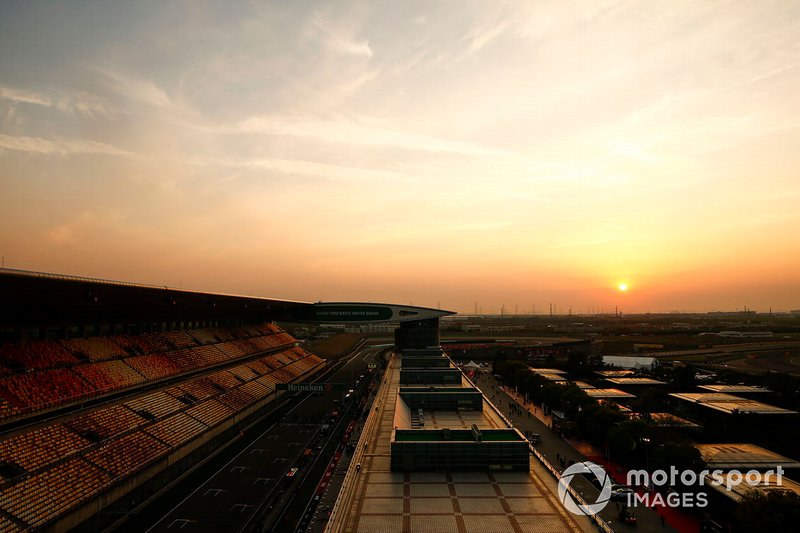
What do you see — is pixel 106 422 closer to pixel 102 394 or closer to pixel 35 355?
pixel 102 394

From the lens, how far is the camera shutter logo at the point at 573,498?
24.5 metres

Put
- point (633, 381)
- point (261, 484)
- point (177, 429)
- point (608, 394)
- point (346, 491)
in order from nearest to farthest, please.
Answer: point (346, 491), point (261, 484), point (177, 429), point (608, 394), point (633, 381)

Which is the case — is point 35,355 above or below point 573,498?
above

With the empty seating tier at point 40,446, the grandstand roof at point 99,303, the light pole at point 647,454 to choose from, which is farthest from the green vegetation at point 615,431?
the grandstand roof at point 99,303

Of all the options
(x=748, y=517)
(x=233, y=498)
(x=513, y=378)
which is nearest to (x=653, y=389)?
(x=513, y=378)

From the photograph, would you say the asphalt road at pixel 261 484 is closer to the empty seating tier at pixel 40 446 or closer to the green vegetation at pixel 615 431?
the empty seating tier at pixel 40 446

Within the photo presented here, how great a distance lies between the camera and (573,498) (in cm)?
2562

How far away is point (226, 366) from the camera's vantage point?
60.3m

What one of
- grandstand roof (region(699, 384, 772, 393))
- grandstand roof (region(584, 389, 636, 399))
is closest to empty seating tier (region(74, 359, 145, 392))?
grandstand roof (region(584, 389, 636, 399))

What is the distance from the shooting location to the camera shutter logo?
2453 centimetres

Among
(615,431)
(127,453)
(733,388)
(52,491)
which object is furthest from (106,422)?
(733,388)

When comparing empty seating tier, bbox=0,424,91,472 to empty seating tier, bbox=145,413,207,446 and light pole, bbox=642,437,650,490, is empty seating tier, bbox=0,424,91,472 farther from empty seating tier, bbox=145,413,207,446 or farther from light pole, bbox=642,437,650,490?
light pole, bbox=642,437,650,490

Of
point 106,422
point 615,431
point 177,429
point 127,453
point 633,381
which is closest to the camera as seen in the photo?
point 127,453

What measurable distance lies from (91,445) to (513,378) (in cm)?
5906
